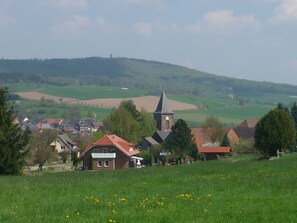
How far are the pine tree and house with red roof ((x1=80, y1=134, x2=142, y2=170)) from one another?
36.8 meters

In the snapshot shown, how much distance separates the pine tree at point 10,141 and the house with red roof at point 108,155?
36.8m

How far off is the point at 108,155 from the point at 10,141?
40.9 m

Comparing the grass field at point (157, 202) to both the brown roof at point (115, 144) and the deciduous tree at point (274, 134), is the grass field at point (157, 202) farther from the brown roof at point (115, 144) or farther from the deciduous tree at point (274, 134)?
the brown roof at point (115, 144)

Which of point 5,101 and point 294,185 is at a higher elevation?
point 5,101

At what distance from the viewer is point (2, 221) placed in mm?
13828

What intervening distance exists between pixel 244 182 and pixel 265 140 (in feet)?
128

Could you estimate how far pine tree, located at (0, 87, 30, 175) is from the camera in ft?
145

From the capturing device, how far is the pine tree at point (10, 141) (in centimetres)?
4428

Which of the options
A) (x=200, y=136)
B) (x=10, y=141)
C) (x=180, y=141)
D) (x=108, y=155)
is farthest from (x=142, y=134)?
(x=10, y=141)

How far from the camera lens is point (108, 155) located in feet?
279

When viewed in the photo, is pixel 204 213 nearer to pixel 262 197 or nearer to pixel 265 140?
pixel 262 197

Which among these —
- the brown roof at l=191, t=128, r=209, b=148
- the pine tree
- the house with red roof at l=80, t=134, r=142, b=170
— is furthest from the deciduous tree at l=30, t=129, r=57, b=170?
the brown roof at l=191, t=128, r=209, b=148

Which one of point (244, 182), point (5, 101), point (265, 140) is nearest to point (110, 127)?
point (265, 140)

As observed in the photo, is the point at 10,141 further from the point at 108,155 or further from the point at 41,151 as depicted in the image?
the point at 108,155
